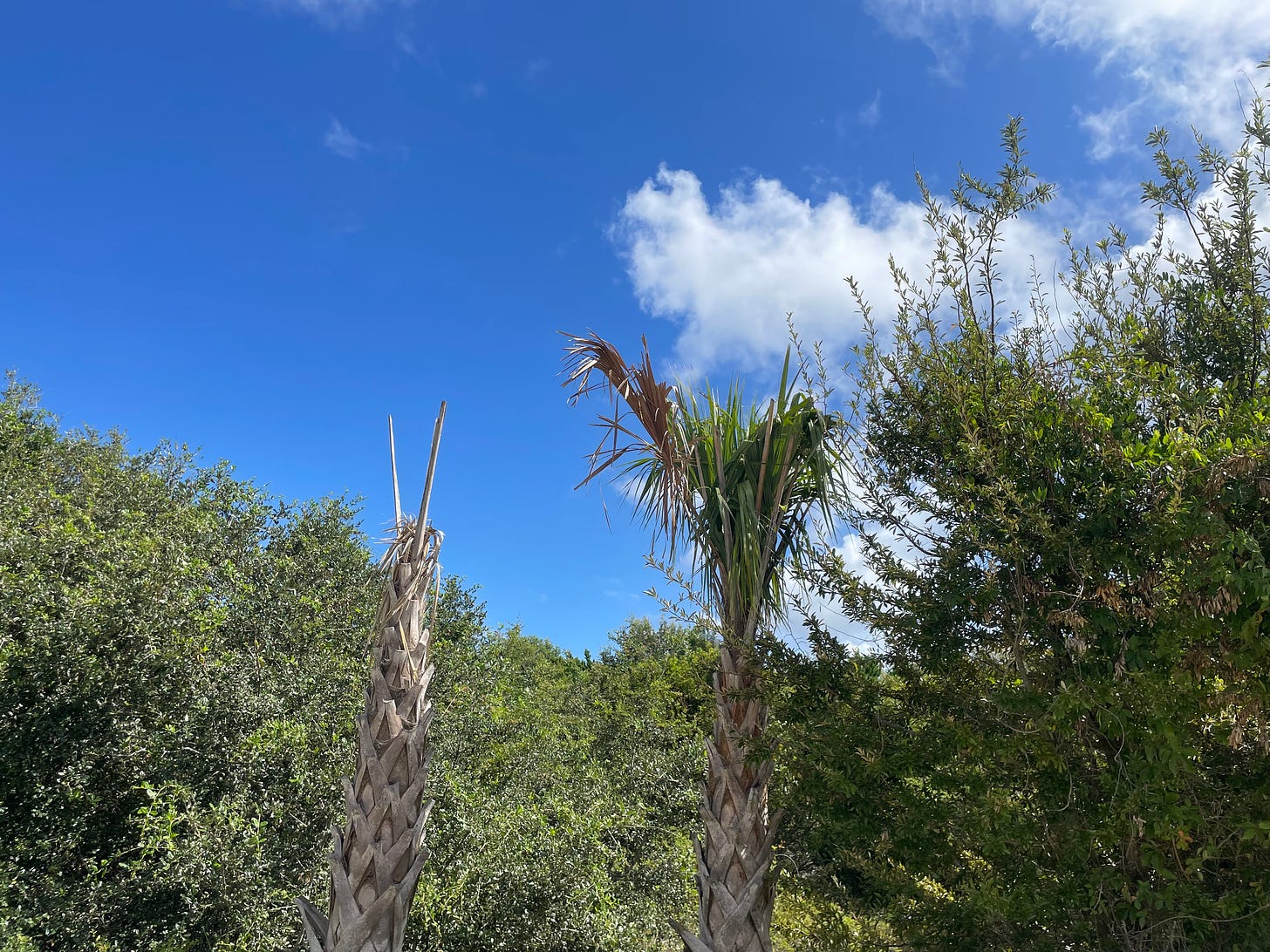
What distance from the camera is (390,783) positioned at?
4645 mm

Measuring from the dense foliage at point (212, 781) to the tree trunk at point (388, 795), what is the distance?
0.75 m

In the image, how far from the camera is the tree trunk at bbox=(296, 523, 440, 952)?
4406 mm

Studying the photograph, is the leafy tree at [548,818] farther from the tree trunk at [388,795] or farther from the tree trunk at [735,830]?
the tree trunk at [388,795]

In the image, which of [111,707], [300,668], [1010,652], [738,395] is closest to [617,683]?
[300,668]

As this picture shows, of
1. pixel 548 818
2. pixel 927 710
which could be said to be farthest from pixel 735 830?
pixel 548 818

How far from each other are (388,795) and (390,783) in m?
0.08

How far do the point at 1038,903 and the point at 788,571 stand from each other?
7.90 ft

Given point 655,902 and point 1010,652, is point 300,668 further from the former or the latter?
point 1010,652

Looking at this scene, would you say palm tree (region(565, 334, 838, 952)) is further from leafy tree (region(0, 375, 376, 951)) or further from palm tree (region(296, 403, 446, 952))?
leafy tree (region(0, 375, 376, 951))

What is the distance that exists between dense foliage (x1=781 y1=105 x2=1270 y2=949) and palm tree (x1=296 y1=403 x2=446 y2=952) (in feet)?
8.46

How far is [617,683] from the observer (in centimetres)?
2009

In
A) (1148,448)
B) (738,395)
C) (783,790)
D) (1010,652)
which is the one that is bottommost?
(783,790)

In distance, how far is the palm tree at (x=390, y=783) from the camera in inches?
174

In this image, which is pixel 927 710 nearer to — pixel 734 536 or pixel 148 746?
pixel 734 536
